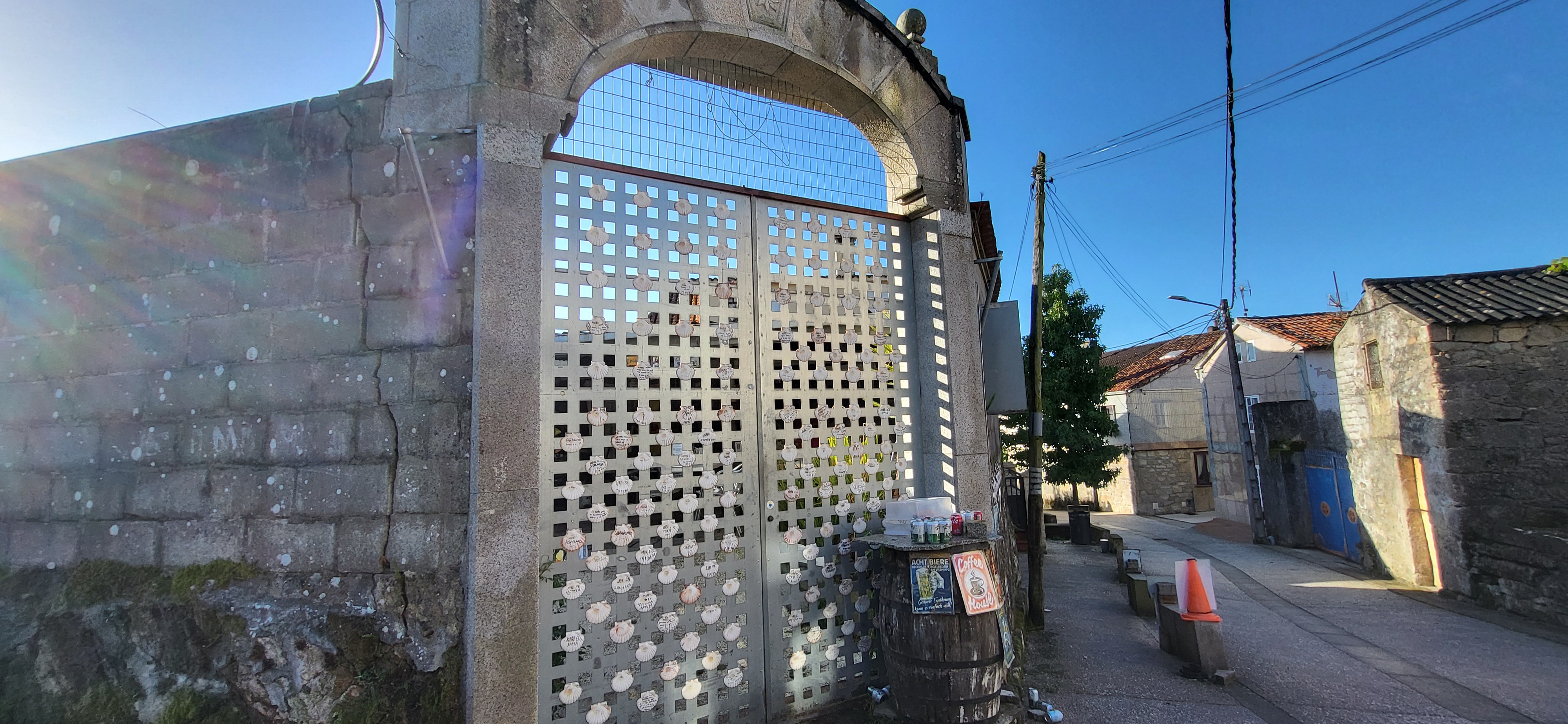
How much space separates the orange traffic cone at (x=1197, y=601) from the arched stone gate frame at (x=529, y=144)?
7.11 feet

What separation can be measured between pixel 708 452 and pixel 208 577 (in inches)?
107

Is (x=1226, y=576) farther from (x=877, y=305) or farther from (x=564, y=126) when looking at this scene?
(x=564, y=126)

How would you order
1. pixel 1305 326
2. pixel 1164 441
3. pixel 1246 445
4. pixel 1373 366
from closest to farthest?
pixel 1373 366 → pixel 1246 445 → pixel 1305 326 → pixel 1164 441

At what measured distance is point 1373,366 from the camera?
36.3 feet

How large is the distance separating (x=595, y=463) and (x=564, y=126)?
6.41 ft

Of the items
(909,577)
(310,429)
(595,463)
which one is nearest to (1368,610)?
(909,577)

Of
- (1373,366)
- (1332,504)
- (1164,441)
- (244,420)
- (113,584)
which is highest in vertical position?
(1373,366)

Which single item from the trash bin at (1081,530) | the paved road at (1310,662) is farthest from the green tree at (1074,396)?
the paved road at (1310,662)

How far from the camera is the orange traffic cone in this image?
5.36 metres

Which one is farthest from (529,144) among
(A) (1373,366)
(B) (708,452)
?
(A) (1373,366)

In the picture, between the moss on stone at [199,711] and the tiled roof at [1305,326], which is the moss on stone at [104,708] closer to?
the moss on stone at [199,711]

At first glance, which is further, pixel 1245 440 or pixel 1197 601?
pixel 1245 440

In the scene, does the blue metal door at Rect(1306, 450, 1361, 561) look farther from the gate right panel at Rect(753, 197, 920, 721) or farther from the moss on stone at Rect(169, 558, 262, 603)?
the moss on stone at Rect(169, 558, 262, 603)

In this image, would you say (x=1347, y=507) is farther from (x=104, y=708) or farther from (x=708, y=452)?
(x=104, y=708)
